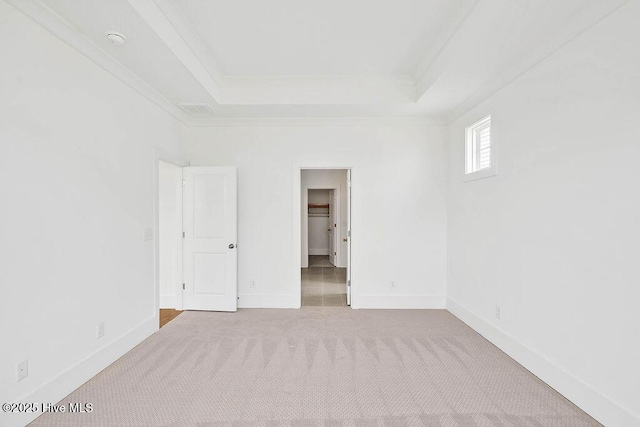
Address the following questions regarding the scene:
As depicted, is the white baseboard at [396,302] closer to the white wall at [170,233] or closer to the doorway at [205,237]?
the doorway at [205,237]

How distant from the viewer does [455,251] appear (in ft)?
14.0

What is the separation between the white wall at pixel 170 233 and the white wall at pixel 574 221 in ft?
13.2

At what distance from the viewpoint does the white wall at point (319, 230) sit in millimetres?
10500

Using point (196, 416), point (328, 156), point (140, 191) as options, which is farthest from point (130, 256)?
point (328, 156)

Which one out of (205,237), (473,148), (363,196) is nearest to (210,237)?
(205,237)

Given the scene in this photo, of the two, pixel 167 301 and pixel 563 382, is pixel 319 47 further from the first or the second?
pixel 167 301

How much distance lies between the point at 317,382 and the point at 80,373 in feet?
6.27

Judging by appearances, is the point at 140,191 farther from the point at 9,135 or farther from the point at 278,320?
the point at 278,320

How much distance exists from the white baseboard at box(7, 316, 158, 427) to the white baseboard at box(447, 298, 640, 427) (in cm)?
379

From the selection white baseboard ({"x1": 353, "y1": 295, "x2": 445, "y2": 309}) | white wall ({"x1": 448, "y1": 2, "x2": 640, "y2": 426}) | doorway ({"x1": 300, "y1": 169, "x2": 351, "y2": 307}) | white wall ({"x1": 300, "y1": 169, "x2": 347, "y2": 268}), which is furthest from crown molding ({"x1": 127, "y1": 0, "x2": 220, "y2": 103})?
white wall ({"x1": 300, "y1": 169, "x2": 347, "y2": 268})

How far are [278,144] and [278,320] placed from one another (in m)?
2.48

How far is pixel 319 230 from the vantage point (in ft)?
35.0

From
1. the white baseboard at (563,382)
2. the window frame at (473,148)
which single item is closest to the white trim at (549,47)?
the window frame at (473,148)

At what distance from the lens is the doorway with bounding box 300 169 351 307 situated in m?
5.18
